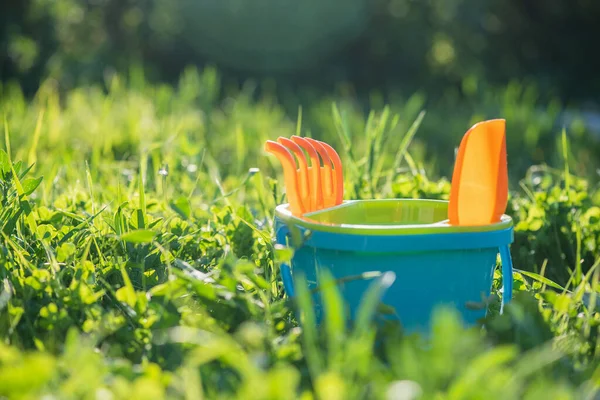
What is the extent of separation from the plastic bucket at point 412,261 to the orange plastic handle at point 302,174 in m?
0.14

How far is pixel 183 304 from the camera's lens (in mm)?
1413

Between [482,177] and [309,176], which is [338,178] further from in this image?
[482,177]

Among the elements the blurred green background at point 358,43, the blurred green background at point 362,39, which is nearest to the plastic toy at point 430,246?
the blurred green background at point 358,43

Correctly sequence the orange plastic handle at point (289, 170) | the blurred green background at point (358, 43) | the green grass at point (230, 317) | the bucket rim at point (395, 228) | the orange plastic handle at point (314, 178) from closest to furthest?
the green grass at point (230, 317)
the bucket rim at point (395, 228)
the orange plastic handle at point (289, 170)
the orange plastic handle at point (314, 178)
the blurred green background at point (358, 43)

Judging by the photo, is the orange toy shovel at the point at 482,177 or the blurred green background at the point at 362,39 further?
the blurred green background at the point at 362,39

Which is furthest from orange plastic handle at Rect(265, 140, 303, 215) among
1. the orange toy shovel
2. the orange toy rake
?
the orange toy shovel

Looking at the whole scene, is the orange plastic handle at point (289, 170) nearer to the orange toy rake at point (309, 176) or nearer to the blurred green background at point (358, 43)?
the orange toy rake at point (309, 176)

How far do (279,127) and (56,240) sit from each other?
8.61 feet

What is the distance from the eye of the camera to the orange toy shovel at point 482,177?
4.48 feet

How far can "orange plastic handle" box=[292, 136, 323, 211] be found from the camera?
1.54 m

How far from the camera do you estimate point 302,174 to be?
151 centimetres

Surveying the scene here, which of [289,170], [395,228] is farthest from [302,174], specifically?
[395,228]

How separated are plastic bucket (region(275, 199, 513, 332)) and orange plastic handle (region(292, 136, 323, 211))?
0.56 feet

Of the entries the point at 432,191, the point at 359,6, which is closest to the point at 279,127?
the point at 432,191
